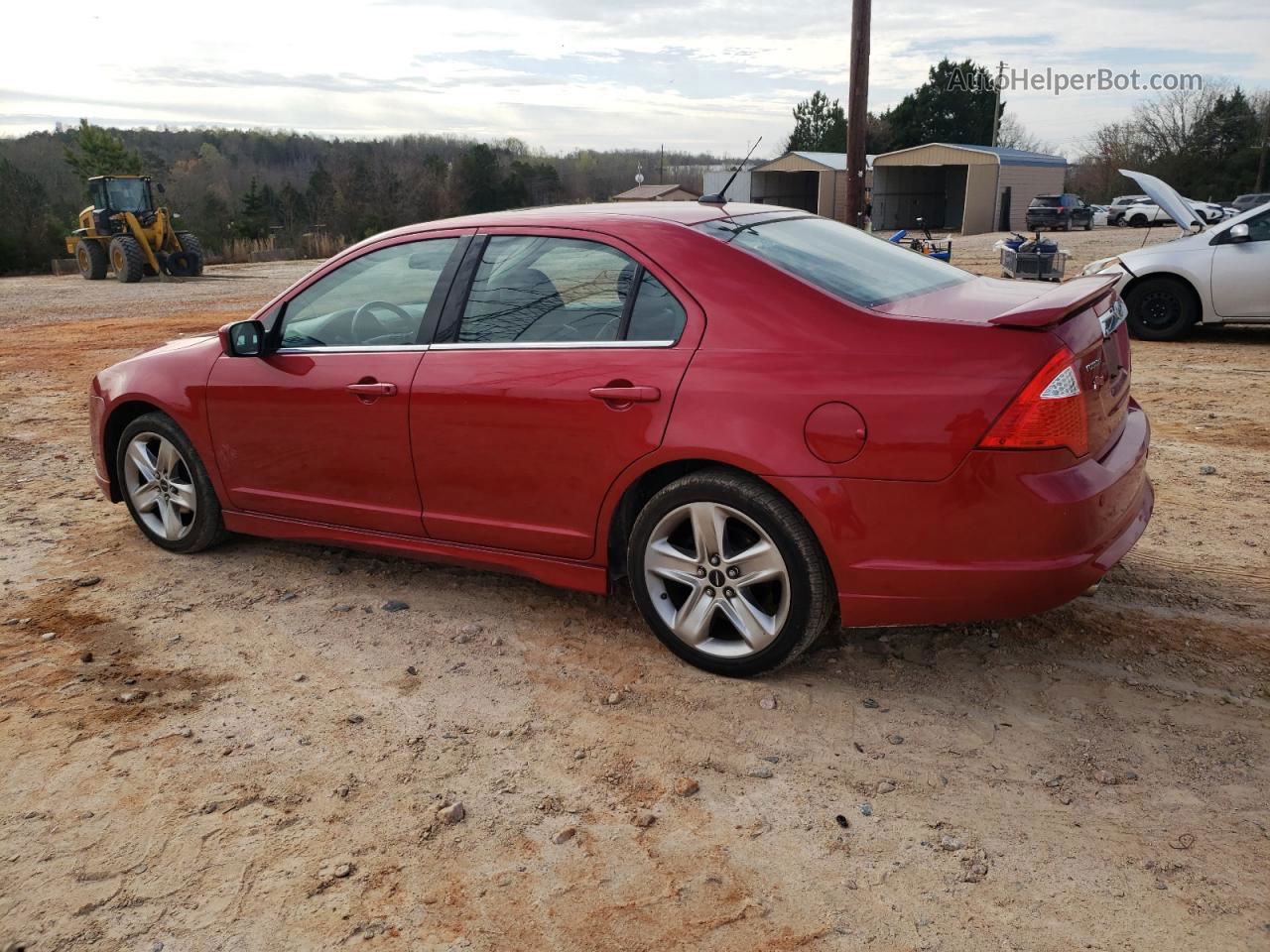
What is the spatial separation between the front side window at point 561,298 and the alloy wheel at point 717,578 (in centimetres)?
67

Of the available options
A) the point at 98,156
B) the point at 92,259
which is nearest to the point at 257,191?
the point at 98,156

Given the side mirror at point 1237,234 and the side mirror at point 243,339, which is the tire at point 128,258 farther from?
the side mirror at point 1237,234

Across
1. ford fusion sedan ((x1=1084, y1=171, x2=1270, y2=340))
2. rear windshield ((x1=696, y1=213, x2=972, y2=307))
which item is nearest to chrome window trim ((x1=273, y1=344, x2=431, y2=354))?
rear windshield ((x1=696, y1=213, x2=972, y2=307))

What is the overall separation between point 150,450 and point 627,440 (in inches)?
114

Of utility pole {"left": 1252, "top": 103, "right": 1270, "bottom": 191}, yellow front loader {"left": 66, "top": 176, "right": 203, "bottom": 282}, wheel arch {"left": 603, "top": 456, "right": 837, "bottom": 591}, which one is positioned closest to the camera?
wheel arch {"left": 603, "top": 456, "right": 837, "bottom": 591}

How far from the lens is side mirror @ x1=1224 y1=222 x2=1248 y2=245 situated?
32.3 ft

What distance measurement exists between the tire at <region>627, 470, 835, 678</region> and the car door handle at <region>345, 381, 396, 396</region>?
120 cm

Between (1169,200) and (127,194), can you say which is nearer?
(1169,200)

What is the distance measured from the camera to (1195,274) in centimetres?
Answer: 1019

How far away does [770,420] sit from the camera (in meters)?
3.25

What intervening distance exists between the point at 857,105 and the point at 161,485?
35.5 feet

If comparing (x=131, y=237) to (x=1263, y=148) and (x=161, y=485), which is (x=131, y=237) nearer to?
(x=161, y=485)

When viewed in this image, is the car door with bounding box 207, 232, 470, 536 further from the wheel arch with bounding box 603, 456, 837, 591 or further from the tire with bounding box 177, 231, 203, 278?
the tire with bounding box 177, 231, 203, 278

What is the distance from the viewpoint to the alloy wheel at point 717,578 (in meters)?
3.40
